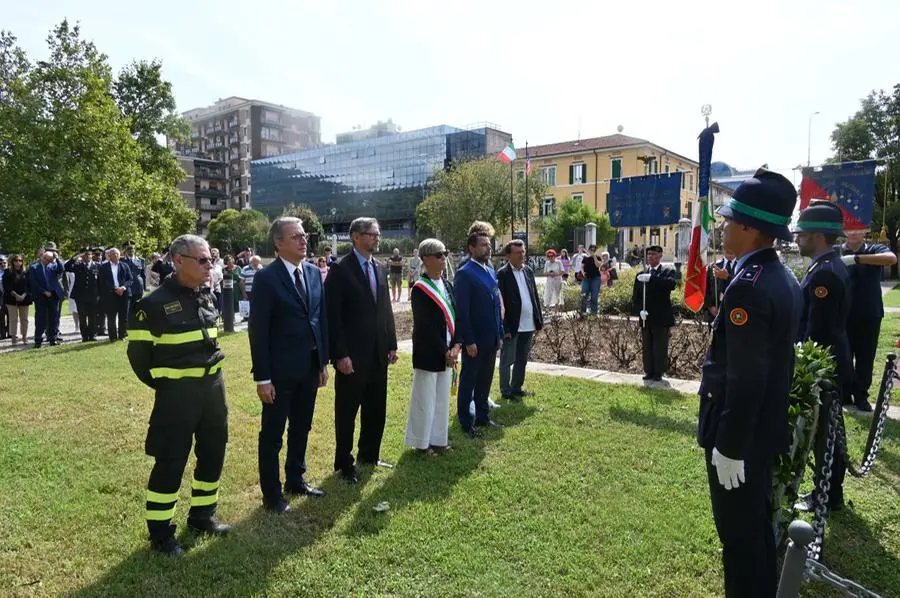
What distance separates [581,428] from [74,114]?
24154mm

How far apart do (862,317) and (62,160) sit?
81.4ft

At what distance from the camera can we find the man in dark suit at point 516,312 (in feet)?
22.4

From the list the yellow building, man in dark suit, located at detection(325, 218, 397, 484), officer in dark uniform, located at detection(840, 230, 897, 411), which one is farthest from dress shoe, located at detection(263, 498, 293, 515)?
the yellow building

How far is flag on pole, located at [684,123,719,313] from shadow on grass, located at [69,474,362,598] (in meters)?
5.16

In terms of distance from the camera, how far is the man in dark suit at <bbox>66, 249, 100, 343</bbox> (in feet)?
40.1

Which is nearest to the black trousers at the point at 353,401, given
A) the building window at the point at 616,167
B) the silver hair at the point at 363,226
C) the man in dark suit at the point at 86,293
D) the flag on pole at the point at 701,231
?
the silver hair at the point at 363,226

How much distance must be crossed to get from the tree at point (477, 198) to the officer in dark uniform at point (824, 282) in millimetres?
41511

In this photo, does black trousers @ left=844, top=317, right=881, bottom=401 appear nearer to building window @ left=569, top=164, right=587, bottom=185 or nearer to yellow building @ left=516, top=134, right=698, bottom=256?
yellow building @ left=516, top=134, right=698, bottom=256

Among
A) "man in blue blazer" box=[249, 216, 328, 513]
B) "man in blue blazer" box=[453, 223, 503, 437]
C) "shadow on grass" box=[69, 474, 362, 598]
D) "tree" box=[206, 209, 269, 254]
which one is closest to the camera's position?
"shadow on grass" box=[69, 474, 362, 598]

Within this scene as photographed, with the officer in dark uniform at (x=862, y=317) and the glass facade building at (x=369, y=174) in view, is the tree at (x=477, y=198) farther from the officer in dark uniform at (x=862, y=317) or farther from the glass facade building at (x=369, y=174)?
the officer in dark uniform at (x=862, y=317)

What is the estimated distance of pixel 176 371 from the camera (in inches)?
138

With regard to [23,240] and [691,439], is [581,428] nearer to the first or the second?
[691,439]

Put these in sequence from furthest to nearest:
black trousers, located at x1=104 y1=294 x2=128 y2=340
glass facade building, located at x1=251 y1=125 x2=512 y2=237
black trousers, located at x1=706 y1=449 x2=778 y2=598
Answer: glass facade building, located at x1=251 y1=125 x2=512 y2=237 → black trousers, located at x1=104 y1=294 x2=128 y2=340 → black trousers, located at x1=706 y1=449 x2=778 y2=598

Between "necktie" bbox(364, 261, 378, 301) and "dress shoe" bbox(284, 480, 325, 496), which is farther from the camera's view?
"necktie" bbox(364, 261, 378, 301)
